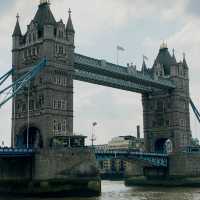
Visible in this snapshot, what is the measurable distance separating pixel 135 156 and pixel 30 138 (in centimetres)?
2582

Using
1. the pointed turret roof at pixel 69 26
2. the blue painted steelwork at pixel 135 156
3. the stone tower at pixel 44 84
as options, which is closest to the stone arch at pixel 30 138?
the stone tower at pixel 44 84

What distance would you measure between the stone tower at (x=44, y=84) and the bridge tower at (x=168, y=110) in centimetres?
3527

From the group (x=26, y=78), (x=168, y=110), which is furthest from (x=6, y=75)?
(x=168, y=110)

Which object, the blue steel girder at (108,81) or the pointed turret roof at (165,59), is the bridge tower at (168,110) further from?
the blue steel girder at (108,81)

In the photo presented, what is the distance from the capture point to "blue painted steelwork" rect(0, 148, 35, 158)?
77.8 m

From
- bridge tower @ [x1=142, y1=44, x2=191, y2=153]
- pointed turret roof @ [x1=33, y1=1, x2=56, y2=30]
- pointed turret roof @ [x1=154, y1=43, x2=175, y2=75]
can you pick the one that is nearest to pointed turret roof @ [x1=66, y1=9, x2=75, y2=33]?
pointed turret roof @ [x1=33, y1=1, x2=56, y2=30]

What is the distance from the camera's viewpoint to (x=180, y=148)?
12462 cm

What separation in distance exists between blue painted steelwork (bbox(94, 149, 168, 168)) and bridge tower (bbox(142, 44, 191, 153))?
260 inches

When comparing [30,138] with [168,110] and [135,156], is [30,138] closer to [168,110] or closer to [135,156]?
[135,156]

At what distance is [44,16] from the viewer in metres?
97.4

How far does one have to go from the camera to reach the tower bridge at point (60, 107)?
8319 cm

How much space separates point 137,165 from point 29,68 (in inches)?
1828

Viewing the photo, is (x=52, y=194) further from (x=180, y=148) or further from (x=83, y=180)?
(x=180, y=148)

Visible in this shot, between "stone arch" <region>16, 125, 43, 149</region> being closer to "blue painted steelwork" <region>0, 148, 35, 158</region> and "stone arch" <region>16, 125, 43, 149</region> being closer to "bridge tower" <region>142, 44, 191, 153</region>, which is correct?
"blue painted steelwork" <region>0, 148, 35, 158</region>
